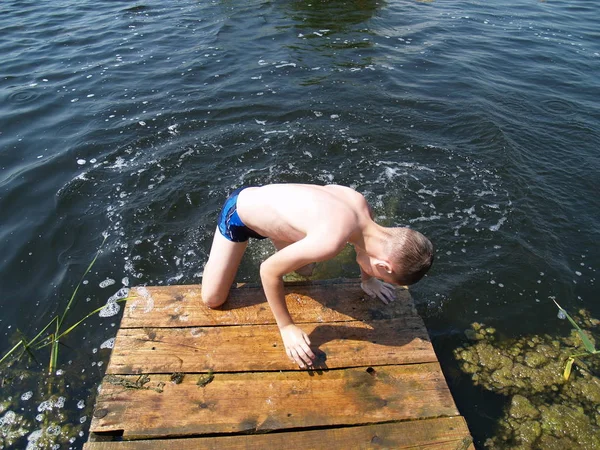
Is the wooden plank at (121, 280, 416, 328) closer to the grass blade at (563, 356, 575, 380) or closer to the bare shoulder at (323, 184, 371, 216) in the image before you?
the bare shoulder at (323, 184, 371, 216)

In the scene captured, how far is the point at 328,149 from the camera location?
6684mm

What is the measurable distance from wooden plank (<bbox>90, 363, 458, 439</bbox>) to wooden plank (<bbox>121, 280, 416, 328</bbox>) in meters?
0.50

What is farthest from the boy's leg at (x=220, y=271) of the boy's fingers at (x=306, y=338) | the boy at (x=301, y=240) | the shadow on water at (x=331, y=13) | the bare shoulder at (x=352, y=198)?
the shadow on water at (x=331, y=13)

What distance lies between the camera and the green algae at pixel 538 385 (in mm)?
3465

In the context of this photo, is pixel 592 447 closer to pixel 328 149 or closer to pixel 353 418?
pixel 353 418

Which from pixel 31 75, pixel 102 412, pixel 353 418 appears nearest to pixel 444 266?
pixel 353 418

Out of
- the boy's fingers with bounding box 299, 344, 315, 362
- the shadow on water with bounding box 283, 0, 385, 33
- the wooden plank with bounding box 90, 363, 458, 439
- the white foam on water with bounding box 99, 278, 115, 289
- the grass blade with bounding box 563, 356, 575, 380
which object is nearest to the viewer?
the wooden plank with bounding box 90, 363, 458, 439

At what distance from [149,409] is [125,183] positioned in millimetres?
3925

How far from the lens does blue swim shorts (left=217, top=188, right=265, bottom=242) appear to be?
11.5ft

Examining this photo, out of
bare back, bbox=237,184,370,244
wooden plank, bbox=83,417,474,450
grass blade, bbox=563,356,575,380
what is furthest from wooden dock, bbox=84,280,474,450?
grass blade, bbox=563,356,575,380

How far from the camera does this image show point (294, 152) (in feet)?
21.8

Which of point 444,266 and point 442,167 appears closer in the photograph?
point 444,266

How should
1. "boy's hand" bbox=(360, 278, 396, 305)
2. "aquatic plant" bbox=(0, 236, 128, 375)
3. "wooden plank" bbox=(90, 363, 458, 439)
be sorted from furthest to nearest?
1. "aquatic plant" bbox=(0, 236, 128, 375)
2. "boy's hand" bbox=(360, 278, 396, 305)
3. "wooden plank" bbox=(90, 363, 458, 439)

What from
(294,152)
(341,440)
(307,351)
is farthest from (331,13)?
(341,440)
